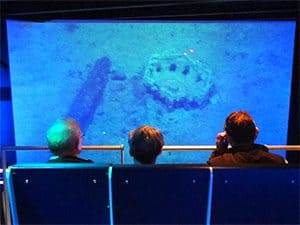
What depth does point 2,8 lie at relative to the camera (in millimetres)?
5090

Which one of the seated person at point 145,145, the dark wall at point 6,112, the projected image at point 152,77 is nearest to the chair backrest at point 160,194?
the seated person at point 145,145

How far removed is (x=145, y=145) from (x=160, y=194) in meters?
0.33

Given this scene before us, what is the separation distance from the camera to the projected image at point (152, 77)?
16.7 ft

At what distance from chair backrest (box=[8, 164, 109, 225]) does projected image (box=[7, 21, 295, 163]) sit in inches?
119

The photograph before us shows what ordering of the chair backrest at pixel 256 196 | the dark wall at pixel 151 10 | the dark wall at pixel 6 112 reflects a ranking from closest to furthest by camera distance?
the chair backrest at pixel 256 196 < the dark wall at pixel 151 10 < the dark wall at pixel 6 112

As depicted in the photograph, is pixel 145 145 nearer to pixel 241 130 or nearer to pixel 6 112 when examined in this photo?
pixel 241 130

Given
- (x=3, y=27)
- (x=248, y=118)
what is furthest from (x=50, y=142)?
(x=3, y=27)

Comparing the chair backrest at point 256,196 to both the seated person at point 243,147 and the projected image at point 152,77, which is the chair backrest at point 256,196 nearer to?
the seated person at point 243,147

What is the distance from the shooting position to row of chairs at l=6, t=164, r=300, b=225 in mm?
2057

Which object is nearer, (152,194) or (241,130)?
(152,194)

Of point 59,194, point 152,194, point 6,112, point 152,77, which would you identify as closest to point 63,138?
point 59,194

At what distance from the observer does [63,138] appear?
246 cm

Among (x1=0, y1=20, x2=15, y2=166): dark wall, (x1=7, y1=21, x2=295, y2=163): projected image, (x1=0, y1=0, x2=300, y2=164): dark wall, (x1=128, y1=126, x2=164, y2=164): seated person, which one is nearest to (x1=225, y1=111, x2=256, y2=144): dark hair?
(x1=128, y1=126, x2=164, y2=164): seated person

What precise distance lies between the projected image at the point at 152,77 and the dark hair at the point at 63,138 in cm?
272
